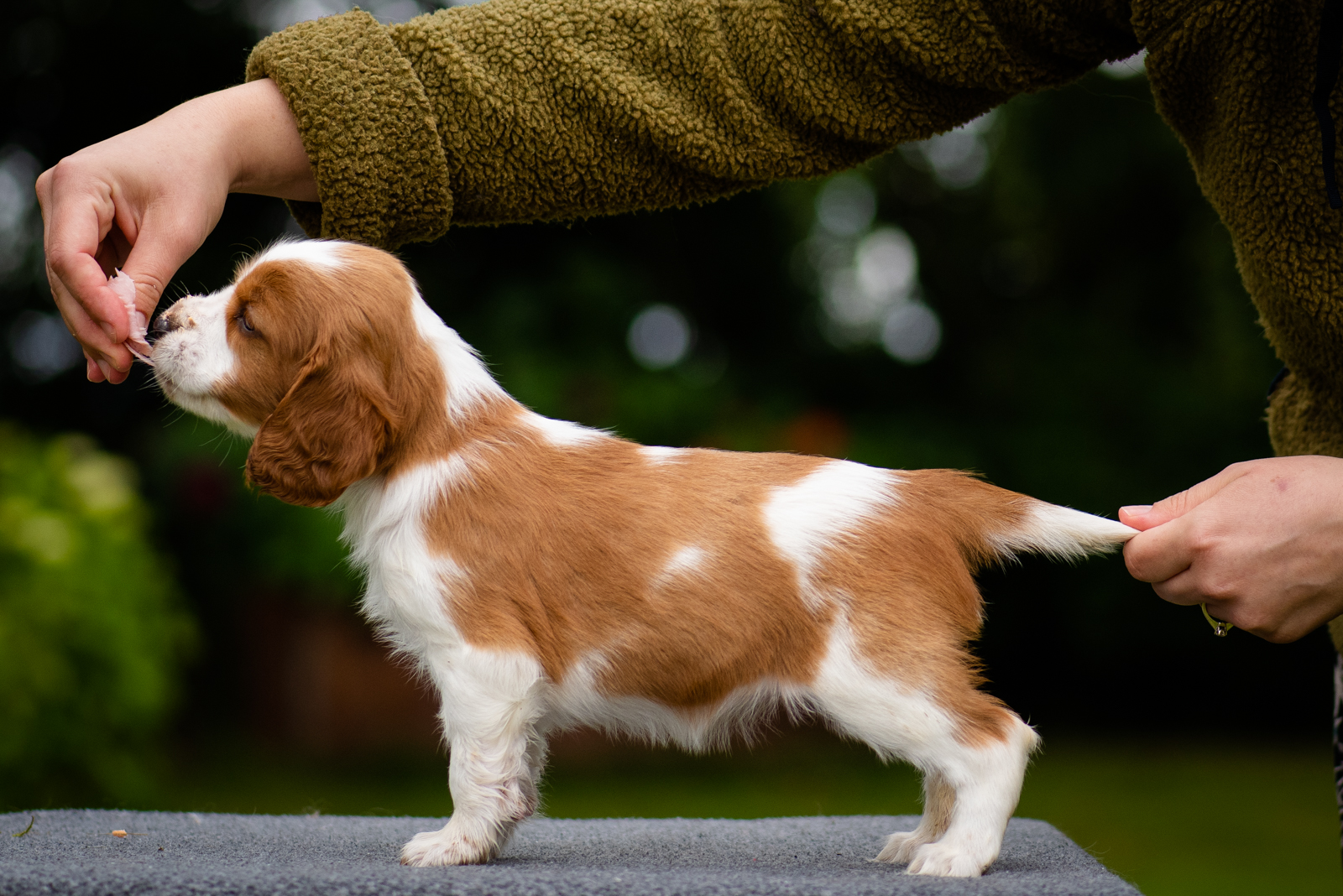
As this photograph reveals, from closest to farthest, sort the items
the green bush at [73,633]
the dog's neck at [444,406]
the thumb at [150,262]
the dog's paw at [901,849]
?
1. the thumb at [150,262]
2. the dog's neck at [444,406]
3. the dog's paw at [901,849]
4. the green bush at [73,633]

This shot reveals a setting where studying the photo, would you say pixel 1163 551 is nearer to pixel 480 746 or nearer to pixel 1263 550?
pixel 1263 550

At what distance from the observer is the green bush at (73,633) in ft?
16.9

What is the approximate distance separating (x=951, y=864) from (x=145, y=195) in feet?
6.67

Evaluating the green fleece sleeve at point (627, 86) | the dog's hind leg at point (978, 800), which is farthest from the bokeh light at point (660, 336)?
the dog's hind leg at point (978, 800)

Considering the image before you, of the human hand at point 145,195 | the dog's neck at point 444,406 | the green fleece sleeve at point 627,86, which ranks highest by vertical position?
the green fleece sleeve at point 627,86

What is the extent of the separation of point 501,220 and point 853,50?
89 cm

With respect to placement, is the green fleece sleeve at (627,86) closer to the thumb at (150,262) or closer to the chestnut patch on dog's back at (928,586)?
the thumb at (150,262)

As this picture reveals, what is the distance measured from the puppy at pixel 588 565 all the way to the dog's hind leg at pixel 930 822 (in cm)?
5

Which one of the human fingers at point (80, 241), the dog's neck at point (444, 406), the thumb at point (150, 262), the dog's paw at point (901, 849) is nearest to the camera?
the human fingers at point (80, 241)

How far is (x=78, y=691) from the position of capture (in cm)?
548

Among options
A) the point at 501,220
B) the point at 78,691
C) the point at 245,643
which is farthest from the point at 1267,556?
the point at 245,643

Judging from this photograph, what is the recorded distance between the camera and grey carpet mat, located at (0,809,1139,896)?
2.01 meters

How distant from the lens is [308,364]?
7.64 ft

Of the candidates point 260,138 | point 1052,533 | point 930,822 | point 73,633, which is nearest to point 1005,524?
point 1052,533
